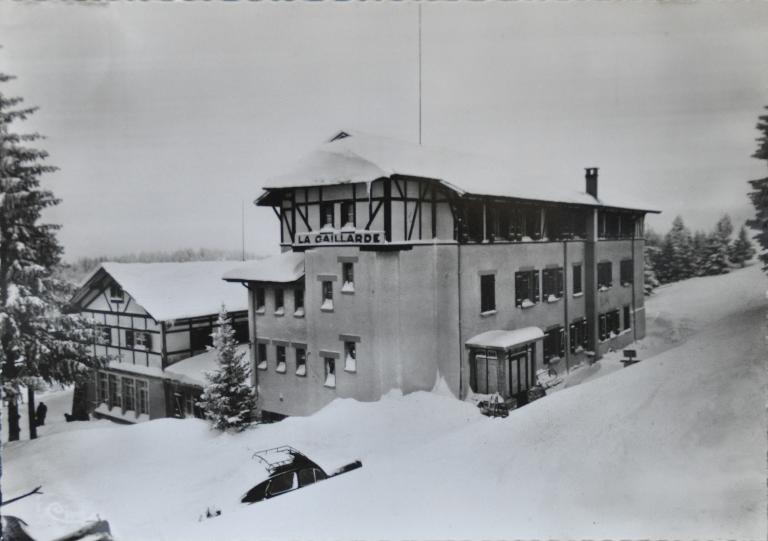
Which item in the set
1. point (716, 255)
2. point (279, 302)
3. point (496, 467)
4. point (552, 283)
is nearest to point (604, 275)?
point (552, 283)

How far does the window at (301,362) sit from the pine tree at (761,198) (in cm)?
741

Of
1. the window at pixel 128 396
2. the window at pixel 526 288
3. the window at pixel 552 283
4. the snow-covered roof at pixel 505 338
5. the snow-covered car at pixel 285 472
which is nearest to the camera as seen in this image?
the snow-covered car at pixel 285 472

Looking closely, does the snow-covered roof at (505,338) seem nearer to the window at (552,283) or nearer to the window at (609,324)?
the window at (552,283)

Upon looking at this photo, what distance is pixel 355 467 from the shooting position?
6.95m

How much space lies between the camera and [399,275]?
28.6 feet

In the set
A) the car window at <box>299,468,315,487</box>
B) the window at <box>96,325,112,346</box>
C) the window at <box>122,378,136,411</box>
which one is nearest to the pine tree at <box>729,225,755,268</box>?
the car window at <box>299,468,315,487</box>

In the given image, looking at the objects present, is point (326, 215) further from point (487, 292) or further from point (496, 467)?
point (496, 467)

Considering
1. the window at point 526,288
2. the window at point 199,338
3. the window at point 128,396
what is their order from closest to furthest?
the window at point 128,396 → the window at point 199,338 → the window at point 526,288

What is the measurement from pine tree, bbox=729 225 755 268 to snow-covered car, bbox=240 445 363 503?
6147 mm

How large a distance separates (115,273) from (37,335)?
1537mm

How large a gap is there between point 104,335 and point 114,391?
135cm

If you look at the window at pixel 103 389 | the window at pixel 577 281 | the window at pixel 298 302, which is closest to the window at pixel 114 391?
the window at pixel 103 389

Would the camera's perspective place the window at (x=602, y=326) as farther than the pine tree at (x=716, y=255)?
Yes

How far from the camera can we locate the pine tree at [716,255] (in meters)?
6.81
